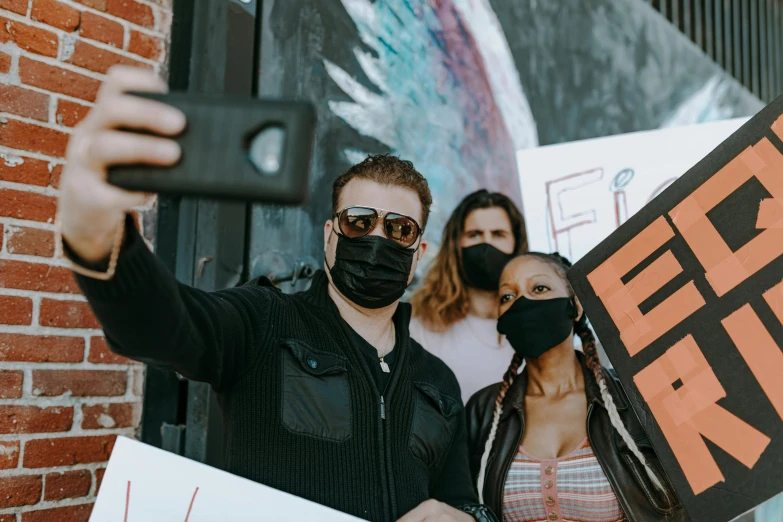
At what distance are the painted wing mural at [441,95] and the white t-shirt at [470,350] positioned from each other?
0.53 metres

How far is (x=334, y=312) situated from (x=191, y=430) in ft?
2.73

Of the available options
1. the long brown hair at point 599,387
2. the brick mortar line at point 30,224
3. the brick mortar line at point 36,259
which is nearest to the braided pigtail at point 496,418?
the long brown hair at point 599,387

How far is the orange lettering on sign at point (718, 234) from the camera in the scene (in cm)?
145

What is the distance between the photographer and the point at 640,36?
198 inches

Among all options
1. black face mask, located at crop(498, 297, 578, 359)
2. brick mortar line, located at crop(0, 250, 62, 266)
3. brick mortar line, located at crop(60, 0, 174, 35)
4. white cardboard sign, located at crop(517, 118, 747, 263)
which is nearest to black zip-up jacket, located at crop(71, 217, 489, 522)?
black face mask, located at crop(498, 297, 578, 359)

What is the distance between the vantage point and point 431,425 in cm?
174

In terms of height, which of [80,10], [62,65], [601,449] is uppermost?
[80,10]

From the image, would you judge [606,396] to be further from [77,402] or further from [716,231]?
[77,402]

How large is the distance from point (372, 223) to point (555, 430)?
82cm

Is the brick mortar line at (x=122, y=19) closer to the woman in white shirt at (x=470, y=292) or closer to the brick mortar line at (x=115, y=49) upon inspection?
the brick mortar line at (x=115, y=49)

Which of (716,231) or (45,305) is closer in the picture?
(716,231)

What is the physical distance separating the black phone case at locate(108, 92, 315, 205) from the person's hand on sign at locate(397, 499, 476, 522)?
956mm

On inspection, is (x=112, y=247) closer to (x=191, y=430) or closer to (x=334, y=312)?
(x=334, y=312)

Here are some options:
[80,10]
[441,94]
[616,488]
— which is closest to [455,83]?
[441,94]
